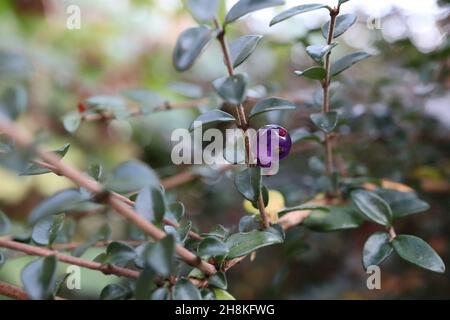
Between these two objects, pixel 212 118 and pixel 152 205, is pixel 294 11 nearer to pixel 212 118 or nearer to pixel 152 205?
pixel 212 118

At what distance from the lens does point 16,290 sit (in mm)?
472

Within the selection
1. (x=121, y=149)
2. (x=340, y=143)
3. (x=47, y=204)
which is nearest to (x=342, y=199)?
(x=340, y=143)

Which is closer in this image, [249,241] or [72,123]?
[249,241]

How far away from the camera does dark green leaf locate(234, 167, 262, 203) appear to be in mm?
491

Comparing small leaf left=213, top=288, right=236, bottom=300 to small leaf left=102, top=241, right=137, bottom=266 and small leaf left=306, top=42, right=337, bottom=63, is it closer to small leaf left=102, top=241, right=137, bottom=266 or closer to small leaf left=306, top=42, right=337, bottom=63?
small leaf left=102, top=241, right=137, bottom=266

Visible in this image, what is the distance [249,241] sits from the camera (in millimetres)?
497

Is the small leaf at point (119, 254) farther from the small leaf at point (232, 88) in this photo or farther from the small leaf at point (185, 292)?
the small leaf at point (232, 88)

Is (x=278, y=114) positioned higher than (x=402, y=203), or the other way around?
(x=278, y=114)

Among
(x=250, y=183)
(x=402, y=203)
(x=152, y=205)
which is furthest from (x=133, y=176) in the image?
A: (x=402, y=203)

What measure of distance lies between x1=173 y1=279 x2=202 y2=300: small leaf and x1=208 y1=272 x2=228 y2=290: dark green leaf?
0.14ft

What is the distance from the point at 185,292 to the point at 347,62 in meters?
0.31

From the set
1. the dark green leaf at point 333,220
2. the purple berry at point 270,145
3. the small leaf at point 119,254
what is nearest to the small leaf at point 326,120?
the purple berry at point 270,145

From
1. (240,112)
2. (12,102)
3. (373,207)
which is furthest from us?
(373,207)

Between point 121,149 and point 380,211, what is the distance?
1.70 metres
